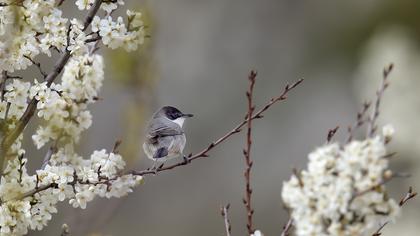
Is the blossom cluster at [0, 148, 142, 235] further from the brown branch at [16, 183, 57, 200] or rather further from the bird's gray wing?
the bird's gray wing

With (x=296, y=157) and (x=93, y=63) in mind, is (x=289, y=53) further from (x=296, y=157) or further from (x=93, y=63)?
(x=93, y=63)

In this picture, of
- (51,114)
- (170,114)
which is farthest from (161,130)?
(51,114)

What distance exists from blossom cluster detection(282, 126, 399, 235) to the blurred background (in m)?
10.9

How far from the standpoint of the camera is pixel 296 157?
15328mm

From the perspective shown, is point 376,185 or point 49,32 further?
point 49,32

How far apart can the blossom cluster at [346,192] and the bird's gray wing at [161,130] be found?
2.57 m

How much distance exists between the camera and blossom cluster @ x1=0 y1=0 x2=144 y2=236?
10.0ft

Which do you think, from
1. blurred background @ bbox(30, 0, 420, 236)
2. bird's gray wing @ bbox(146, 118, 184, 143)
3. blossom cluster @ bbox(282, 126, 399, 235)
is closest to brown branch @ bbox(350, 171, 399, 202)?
blossom cluster @ bbox(282, 126, 399, 235)

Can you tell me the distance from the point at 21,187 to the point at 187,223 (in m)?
11.7

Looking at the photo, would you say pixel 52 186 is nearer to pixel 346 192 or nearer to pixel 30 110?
pixel 30 110

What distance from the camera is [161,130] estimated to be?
16.4 feet

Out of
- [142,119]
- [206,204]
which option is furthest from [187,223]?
[142,119]

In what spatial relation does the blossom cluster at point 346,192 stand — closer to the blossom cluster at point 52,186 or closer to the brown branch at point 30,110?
the blossom cluster at point 52,186

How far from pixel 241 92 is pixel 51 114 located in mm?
12926
